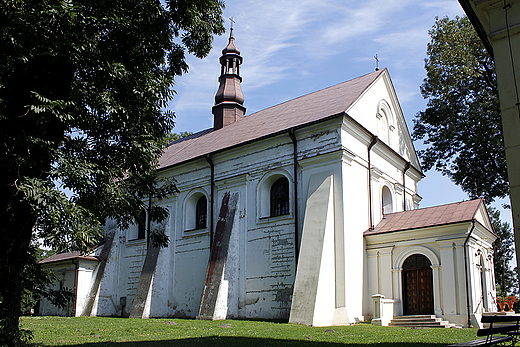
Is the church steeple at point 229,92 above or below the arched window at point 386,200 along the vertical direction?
above

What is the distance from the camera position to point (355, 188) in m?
16.7

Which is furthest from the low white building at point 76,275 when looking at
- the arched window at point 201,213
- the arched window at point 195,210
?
the arched window at point 201,213

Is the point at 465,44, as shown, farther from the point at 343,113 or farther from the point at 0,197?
the point at 0,197

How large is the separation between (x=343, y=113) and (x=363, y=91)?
2664 millimetres

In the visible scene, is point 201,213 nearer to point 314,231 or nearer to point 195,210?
point 195,210

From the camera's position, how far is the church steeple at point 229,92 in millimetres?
26453

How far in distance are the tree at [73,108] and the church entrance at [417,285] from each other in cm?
1011

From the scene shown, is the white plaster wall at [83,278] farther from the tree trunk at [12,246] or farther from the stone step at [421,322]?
the tree trunk at [12,246]

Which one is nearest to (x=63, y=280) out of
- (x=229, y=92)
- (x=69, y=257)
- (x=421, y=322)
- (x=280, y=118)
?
(x=69, y=257)

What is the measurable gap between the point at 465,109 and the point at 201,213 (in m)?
14.3

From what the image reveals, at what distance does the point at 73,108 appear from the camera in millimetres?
8227

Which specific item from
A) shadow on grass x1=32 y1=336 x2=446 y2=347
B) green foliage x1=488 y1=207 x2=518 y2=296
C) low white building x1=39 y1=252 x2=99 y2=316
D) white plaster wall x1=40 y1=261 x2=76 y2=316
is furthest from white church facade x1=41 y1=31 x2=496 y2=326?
green foliage x1=488 y1=207 x2=518 y2=296

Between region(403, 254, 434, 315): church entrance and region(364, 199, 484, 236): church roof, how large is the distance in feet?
3.80

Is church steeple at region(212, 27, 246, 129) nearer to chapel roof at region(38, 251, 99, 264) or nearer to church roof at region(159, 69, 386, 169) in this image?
church roof at region(159, 69, 386, 169)
